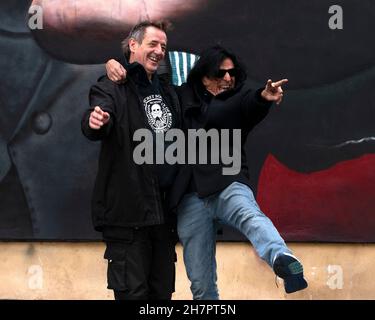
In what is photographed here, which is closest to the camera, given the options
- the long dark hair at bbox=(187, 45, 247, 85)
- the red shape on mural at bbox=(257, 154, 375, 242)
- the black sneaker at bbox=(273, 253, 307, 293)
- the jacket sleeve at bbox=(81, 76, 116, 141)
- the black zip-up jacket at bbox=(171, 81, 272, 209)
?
the black sneaker at bbox=(273, 253, 307, 293)

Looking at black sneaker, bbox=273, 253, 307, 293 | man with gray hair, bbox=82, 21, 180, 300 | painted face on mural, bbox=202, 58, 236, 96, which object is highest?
painted face on mural, bbox=202, 58, 236, 96

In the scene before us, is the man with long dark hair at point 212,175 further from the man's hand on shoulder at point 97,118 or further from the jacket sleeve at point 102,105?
the man's hand on shoulder at point 97,118

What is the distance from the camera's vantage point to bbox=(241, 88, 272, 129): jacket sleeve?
420 cm

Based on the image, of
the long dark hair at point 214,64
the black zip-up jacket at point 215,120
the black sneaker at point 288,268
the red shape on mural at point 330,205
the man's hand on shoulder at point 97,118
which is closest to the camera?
the black sneaker at point 288,268

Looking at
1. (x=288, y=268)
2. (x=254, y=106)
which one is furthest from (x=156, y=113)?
(x=288, y=268)

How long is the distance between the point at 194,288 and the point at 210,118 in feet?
3.07

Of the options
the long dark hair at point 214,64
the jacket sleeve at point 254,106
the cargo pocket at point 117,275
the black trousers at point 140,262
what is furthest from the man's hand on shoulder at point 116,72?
the cargo pocket at point 117,275

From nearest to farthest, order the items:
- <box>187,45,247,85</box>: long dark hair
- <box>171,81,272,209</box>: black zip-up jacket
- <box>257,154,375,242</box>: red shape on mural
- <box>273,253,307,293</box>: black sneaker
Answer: <box>273,253,307,293</box>: black sneaker < <box>171,81,272,209</box>: black zip-up jacket < <box>187,45,247,85</box>: long dark hair < <box>257,154,375,242</box>: red shape on mural

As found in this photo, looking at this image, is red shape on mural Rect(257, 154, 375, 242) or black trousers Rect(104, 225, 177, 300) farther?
red shape on mural Rect(257, 154, 375, 242)

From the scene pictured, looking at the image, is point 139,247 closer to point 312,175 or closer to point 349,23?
point 312,175

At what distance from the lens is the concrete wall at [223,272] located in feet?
20.4

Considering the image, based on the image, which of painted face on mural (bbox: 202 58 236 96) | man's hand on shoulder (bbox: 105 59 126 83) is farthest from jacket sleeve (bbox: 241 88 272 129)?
man's hand on shoulder (bbox: 105 59 126 83)

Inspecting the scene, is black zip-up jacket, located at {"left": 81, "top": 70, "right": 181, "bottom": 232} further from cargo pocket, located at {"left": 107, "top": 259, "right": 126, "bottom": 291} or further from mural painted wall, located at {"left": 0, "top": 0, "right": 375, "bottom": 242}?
mural painted wall, located at {"left": 0, "top": 0, "right": 375, "bottom": 242}

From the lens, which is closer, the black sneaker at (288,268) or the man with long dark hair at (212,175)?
the black sneaker at (288,268)
